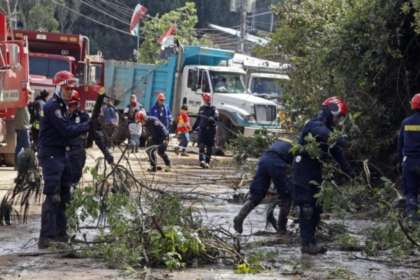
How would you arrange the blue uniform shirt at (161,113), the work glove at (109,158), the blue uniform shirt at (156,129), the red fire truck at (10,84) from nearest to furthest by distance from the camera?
the work glove at (109,158) < the red fire truck at (10,84) < the blue uniform shirt at (156,129) < the blue uniform shirt at (161,113)

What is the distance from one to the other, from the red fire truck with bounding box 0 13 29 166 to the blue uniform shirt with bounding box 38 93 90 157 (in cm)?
781

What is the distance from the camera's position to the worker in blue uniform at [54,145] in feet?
33.4

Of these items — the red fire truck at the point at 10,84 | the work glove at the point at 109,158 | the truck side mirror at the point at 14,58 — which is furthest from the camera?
the red fire truck at the point at 10,84

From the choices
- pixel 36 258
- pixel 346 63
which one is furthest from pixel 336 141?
pixel 346 63

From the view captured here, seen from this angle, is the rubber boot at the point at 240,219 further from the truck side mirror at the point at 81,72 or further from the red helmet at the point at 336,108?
the truck side mirror at the point at 81,72

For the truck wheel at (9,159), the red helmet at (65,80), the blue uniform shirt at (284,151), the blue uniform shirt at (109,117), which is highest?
the red helmet at (65,80)

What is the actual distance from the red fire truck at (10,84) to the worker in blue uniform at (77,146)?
23.6 feet

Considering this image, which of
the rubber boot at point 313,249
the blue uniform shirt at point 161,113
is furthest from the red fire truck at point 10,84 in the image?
the rubber boot at point 313,249

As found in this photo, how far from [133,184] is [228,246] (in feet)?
5.55

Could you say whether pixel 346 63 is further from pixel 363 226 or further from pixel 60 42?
pixel 60 42

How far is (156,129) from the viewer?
1992cm

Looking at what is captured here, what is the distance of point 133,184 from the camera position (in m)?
10.5

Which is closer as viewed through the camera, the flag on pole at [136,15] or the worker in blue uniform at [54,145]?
the worker in blue uniform at [54,145]

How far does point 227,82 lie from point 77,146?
1902 centimetres
